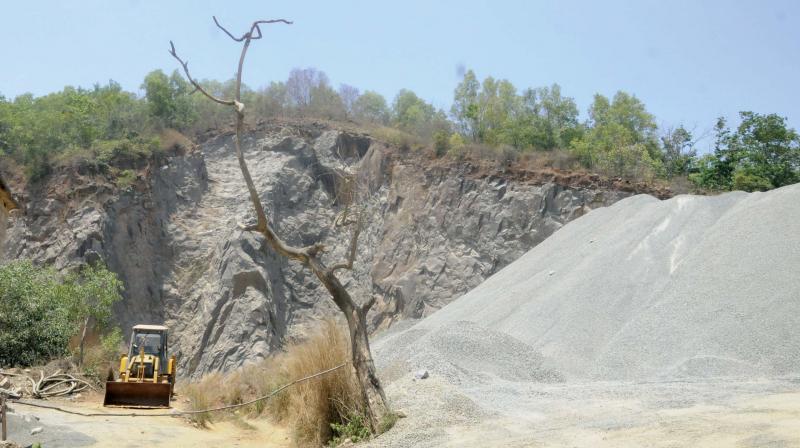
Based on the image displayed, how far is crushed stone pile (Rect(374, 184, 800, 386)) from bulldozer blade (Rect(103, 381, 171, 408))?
3.94 metres

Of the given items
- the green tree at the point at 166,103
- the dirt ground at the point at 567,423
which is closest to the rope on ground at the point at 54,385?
the dirt ground at the point at 567,423

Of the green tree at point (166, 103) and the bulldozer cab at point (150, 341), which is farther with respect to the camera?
the green tree at point (166, 103)

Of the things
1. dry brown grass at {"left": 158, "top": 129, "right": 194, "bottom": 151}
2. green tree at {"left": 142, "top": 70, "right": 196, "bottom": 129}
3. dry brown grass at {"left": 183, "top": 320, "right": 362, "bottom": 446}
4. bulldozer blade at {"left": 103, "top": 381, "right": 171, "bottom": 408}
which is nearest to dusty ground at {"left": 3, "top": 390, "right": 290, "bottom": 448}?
bulldozer blade at {"left": 103, "top": 381, "right": 171, "bottom": 408}

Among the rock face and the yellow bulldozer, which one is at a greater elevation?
the rock face

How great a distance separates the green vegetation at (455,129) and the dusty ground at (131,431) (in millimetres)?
18957

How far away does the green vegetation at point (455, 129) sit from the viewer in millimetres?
32531

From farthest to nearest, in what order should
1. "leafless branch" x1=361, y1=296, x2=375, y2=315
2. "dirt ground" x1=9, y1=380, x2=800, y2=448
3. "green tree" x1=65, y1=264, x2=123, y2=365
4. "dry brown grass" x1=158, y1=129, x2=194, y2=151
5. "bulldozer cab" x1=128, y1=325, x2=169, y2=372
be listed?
"dry brown grass" x1=158, y1=129, x2=194, y2=151, "green tree" x1=65, y1=264, x2=123, y2=365, "bulldozer cab" x1=128, y1=325, x2=169, y2=372, "leafless branch" x1=361, y1=296, x2=375, y2=315, "dirt ground" x1=9, y1=380, x2=800, y2=448

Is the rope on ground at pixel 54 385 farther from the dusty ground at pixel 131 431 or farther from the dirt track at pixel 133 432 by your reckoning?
the dirt track at pixel 133 432

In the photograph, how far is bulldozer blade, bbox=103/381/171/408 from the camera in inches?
582

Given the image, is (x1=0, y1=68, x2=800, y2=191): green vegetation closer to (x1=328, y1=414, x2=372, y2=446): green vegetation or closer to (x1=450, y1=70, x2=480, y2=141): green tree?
(x1=450, y1=70, x2=480, y2=141): green tree

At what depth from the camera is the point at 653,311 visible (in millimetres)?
15125

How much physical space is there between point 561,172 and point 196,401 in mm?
19725

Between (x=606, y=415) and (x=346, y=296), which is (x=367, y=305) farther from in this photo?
(x=606, y=415)

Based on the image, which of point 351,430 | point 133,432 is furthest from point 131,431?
point 351,430
